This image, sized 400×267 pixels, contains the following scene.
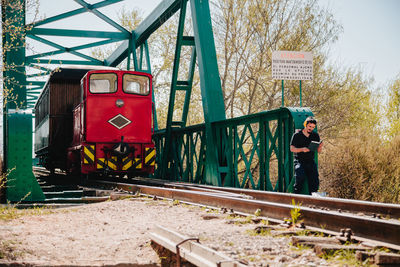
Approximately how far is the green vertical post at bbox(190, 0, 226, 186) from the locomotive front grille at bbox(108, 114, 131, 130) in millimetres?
2500

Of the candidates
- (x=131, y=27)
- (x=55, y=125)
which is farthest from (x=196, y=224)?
(x=131, y=27)

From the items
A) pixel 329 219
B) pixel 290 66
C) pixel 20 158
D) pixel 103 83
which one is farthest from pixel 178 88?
pixel 329 219

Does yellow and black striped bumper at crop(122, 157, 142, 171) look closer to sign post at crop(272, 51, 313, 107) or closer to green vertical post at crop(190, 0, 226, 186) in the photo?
green vertical post at crop(190, 0, 226, 186)

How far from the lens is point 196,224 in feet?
17.1

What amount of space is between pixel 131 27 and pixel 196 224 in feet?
A: 73.7

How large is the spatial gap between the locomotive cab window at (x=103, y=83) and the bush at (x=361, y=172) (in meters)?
6.45

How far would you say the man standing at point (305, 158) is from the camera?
7488mm

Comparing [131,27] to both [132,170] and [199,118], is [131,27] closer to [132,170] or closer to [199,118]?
[199,118]

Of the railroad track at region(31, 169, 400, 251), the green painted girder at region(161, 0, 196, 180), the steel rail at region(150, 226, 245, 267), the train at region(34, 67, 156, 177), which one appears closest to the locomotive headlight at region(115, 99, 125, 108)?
the train at region(34, 67, 156, 177)

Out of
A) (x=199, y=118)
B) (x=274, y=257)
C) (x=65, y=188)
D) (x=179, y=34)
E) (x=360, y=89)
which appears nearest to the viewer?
(x=274, y=257)

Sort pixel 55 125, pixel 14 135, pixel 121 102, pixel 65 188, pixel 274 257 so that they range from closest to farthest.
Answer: pixel 274 257 < pixel 14 135 < pixel 65 188 < pixel 121 102 < pixel 55 125

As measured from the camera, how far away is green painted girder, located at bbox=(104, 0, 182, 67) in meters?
15.1

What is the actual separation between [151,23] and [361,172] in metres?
9.80

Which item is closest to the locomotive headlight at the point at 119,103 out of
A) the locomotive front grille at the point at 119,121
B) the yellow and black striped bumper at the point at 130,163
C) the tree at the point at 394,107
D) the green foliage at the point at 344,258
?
the locomotive front grille at the point at 119,121
